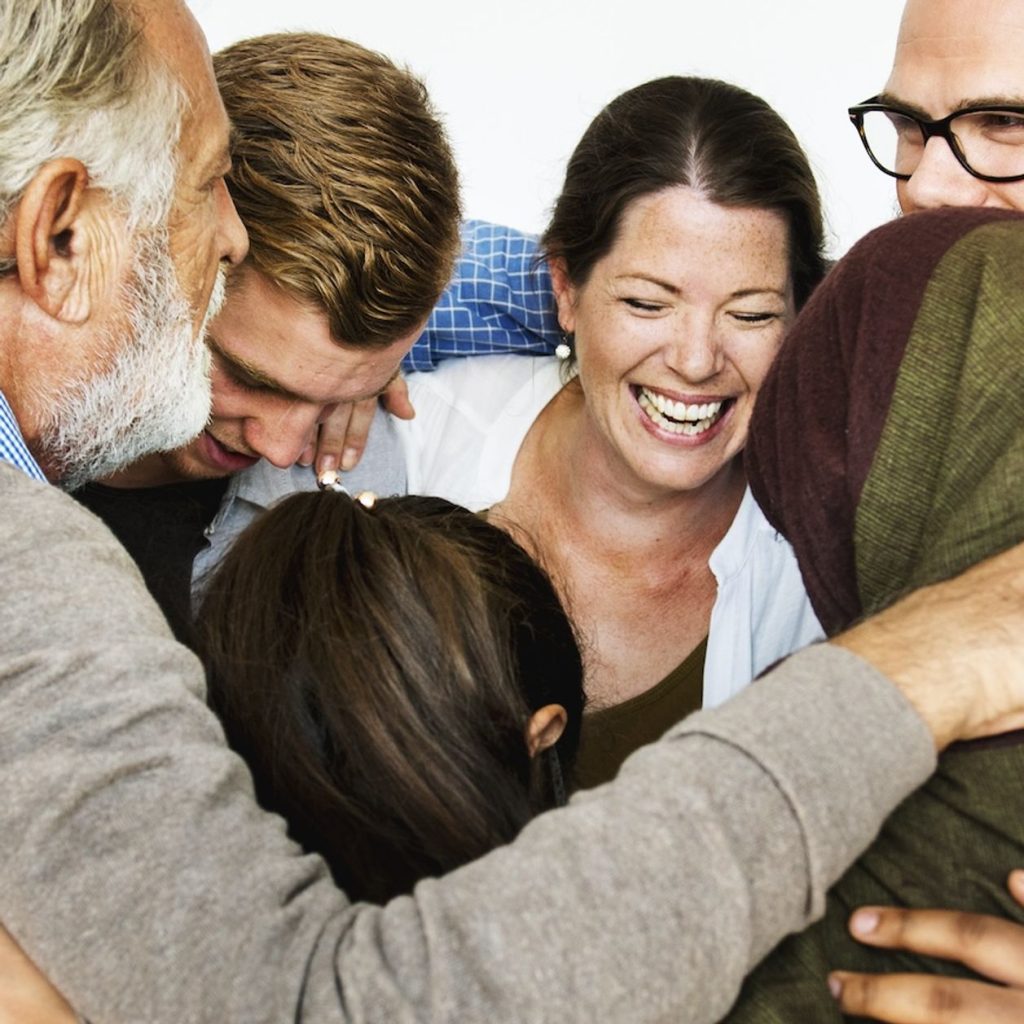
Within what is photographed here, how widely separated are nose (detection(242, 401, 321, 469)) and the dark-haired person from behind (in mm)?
740

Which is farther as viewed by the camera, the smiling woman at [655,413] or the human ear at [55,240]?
the smiling woman at [655,413]

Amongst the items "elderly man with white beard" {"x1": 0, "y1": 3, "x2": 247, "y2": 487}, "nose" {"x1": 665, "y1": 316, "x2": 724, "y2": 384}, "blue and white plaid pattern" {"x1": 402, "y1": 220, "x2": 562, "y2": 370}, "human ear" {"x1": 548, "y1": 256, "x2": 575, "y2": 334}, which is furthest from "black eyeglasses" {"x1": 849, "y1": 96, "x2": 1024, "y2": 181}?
"elderly man with white beard" {"x1": 0, "y1": 3, "x2": 247, "y2": 487}

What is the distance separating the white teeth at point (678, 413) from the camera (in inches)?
90.8

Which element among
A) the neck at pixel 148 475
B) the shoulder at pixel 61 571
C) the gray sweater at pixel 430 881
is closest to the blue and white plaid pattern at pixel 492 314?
the neck at pixel 148 475

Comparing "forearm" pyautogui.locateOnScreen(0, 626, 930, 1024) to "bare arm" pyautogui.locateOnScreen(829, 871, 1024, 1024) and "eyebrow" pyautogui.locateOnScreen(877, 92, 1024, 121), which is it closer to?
"bare arm" pyautogui.locateOnScreen(829, 871, 1024, 1024)

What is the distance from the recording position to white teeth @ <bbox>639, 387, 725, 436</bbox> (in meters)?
2.31

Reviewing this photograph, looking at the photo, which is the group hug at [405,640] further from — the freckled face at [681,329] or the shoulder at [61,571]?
the freckled face at [681,329]

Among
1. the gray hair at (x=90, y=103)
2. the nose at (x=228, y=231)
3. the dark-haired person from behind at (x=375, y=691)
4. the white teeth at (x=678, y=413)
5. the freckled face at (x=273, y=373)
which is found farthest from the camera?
the white teeth at (x=678, y=413)

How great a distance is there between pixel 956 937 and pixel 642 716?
1.26 metres

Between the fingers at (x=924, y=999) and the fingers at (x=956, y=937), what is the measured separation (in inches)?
0.7

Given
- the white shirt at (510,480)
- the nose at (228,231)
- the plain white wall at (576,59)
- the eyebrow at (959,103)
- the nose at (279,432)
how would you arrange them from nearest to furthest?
the nose at (228,231)
the eyebrow at (959,103)
the nose at (279,432)
the white shirt at (510,480)
the plain white wall at (576,59)

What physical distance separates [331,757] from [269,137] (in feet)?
3.52

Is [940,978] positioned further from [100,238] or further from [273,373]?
[273,373]

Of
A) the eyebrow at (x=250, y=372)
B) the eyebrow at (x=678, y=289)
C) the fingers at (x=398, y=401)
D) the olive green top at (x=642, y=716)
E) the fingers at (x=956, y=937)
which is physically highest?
the eyebrow at (x=678, y=289)
